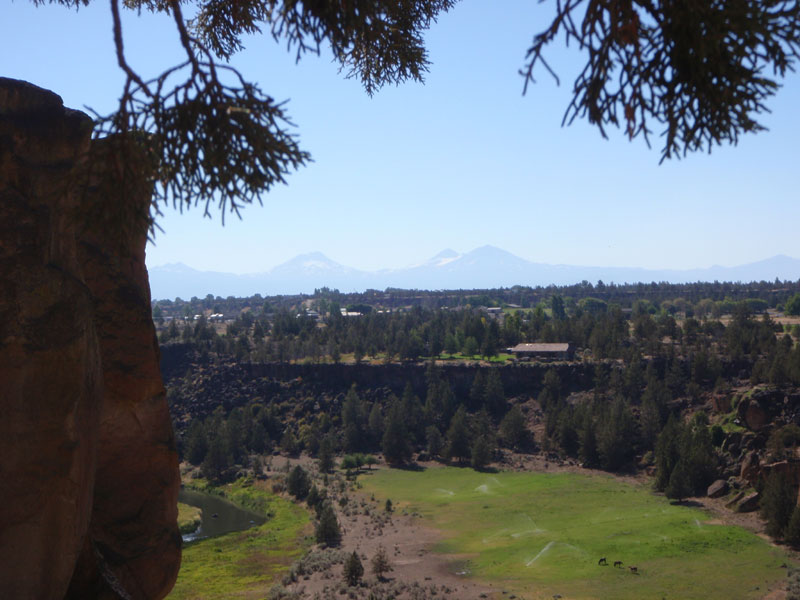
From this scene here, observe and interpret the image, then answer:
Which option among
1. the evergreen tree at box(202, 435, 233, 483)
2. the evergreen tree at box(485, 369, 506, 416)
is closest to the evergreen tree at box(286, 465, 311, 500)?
the evergreen tree at box(202, 435, 233, 483)

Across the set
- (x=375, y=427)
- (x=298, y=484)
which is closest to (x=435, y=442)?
(x=375, y=427)

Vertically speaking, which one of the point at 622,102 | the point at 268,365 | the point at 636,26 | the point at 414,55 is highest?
the point at 414,55

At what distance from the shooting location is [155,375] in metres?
9.78

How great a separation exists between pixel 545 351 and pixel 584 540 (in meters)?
47.1

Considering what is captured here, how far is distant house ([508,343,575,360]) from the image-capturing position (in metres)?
88.2

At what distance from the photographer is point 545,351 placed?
89.3 metres

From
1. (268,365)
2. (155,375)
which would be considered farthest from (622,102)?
(268,365)

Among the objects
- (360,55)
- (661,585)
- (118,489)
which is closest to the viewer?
(118,489)

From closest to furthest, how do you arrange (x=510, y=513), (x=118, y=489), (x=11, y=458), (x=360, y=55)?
(x=11, y=458) → (x=118, y=489) → (x=360, y=55) → (x=510, y=513)

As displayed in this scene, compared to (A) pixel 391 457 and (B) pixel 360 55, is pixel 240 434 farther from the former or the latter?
(B) pixel 360 55

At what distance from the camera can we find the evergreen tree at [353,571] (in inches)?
1475

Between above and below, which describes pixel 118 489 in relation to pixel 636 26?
below

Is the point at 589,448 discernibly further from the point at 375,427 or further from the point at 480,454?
the point at 375,427

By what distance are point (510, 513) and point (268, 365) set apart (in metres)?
49.2
